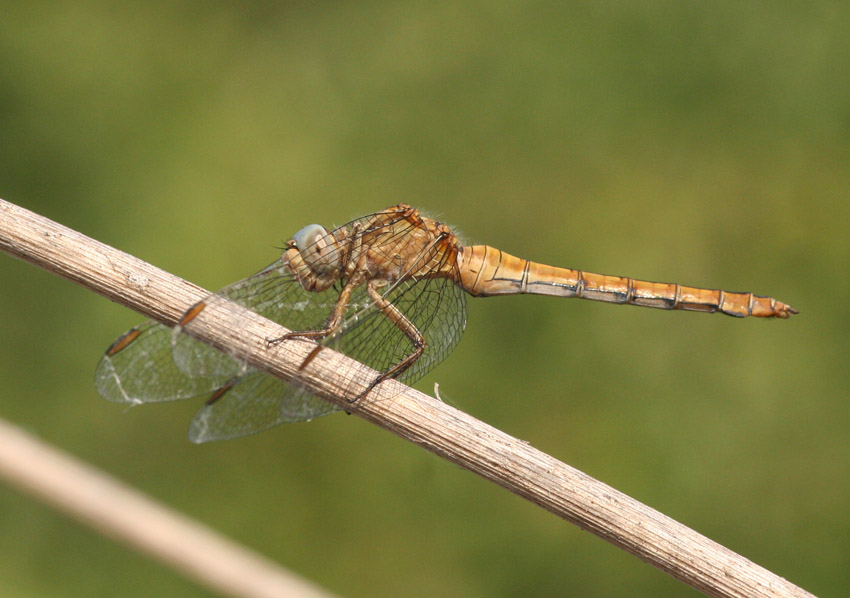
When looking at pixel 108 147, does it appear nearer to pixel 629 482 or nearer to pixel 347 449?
pixel 347 449

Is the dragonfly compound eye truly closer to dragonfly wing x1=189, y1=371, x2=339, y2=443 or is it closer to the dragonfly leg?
the dragonfly leg

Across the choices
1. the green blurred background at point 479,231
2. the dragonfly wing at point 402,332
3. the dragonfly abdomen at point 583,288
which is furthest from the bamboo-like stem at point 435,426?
the green blurred background at point 479,231

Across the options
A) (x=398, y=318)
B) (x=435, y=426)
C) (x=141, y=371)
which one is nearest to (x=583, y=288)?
(x=398, y=318)

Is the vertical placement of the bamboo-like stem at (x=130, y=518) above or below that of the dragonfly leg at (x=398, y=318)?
below

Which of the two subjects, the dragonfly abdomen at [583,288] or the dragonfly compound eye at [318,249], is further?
the dragonfly abdomen at [583,288]

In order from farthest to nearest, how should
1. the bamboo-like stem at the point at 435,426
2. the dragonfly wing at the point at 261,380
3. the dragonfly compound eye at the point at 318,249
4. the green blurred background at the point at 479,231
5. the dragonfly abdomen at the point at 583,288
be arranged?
the green blurred background at the point at 479,231
the dragonfly abdomen at the point at 583,288
the dragonfly compound eye at the point at 318,249
the dragonfly wing at the point at 261,380
the bamboo-like stem at the point at 435,426

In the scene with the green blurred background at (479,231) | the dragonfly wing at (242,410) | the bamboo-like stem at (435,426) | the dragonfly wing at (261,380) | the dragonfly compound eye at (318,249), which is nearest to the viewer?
the bamboo-like stem at (435,426)

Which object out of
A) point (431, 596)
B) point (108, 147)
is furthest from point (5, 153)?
point (431, 596)

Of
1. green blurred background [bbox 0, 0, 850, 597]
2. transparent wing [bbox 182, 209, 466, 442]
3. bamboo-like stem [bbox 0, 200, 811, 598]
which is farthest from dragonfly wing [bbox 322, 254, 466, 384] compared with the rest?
green blurred background [bbox 0, 0, 850, 597]

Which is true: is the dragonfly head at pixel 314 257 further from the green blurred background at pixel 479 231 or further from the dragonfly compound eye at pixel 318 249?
the green blurred background at pixel 479 231

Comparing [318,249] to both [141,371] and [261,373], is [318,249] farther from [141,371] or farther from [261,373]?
[141,371]
